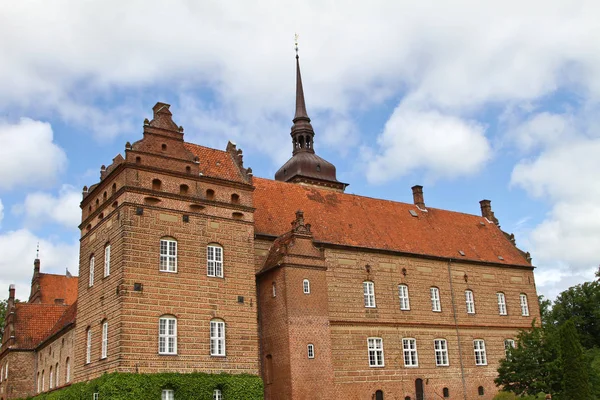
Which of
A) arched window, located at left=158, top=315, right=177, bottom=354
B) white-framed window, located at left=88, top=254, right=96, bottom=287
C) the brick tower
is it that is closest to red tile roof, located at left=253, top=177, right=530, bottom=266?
the brick tower

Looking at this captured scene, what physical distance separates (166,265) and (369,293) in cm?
1263

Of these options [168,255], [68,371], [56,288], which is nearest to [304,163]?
[56,288]

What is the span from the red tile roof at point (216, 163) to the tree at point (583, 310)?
29.9 meters

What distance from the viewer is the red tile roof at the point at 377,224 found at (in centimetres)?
3862

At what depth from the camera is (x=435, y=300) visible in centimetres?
4078

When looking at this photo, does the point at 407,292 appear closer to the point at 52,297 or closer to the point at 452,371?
the point at 452,371

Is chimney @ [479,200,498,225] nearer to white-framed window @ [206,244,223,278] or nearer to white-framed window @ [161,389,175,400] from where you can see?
white-framed window @ [206,244,223,278]

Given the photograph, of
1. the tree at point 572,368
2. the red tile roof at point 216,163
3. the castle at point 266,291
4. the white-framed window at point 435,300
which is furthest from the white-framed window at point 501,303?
the red tile roof at point 216,163

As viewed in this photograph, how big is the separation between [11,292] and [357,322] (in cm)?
2787

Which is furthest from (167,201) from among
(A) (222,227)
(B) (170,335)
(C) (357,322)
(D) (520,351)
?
(D) (520,351)

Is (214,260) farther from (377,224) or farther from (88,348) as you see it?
(377,224)

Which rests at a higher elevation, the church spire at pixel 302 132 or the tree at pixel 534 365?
the church spire at pixel 302 132

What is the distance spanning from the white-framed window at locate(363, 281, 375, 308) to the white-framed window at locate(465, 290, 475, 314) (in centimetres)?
758

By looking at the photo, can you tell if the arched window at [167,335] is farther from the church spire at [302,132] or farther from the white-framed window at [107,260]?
the church spire at [302,132]
